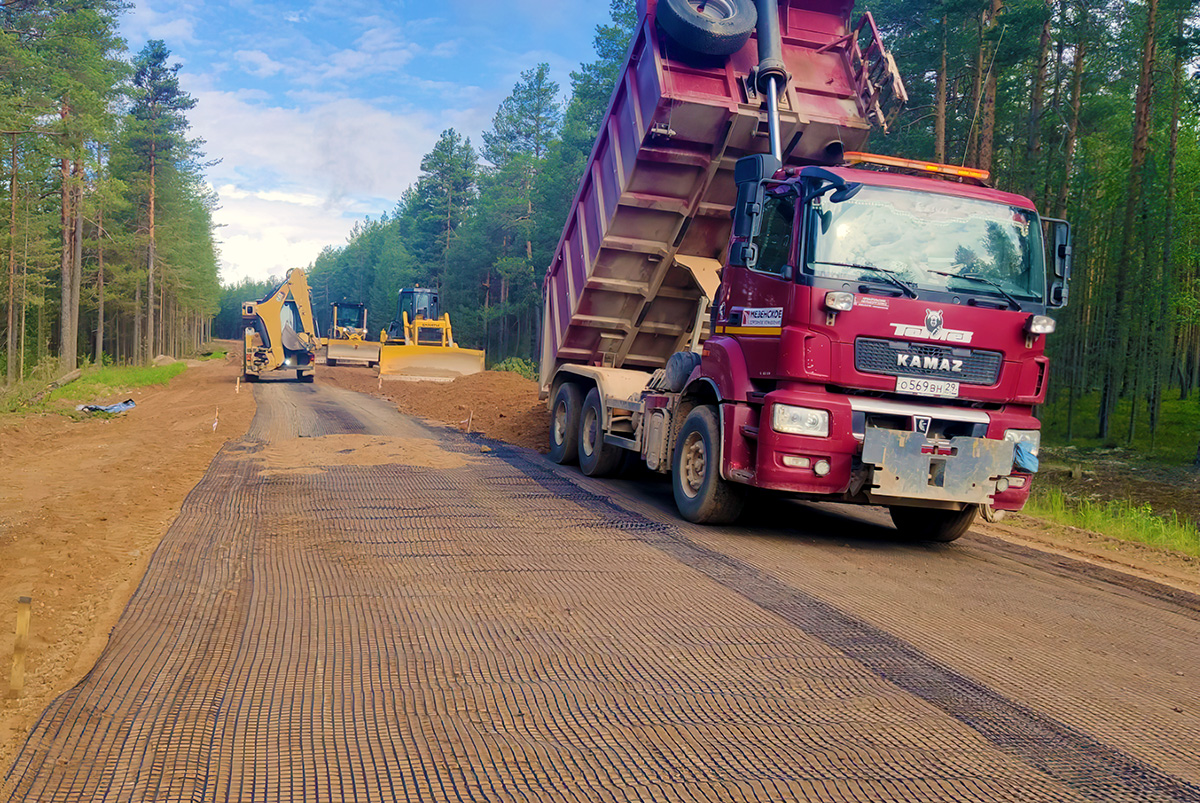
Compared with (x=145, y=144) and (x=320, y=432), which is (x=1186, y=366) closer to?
(x=320, y=432)

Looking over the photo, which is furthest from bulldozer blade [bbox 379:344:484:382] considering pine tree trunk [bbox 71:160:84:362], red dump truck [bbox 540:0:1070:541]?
red dump truck [bbox 540:0:1070:541]

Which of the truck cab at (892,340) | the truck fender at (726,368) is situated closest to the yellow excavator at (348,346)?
the truck fender at (726,368)

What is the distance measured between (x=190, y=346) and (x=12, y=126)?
6176 cm

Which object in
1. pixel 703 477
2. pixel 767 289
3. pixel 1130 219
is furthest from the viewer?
pixel 1130 219

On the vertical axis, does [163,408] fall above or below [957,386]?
below

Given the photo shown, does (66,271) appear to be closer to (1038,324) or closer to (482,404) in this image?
(482,404)

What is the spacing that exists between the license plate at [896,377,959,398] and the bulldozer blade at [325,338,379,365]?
102ft

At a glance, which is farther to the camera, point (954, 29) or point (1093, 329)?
point (1093, 329)

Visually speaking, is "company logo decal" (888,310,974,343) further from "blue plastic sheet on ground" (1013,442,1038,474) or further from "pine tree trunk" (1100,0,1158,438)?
"pine tree trunk" (1100,0,1158,438)

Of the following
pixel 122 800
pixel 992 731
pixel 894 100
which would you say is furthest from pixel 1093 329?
pixel 122 800

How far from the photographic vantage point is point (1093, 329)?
30.4m

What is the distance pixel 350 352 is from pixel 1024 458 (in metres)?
31.9

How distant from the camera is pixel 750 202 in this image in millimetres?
6871

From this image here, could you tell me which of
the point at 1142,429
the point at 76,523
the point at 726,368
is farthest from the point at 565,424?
the point at 1142,429
